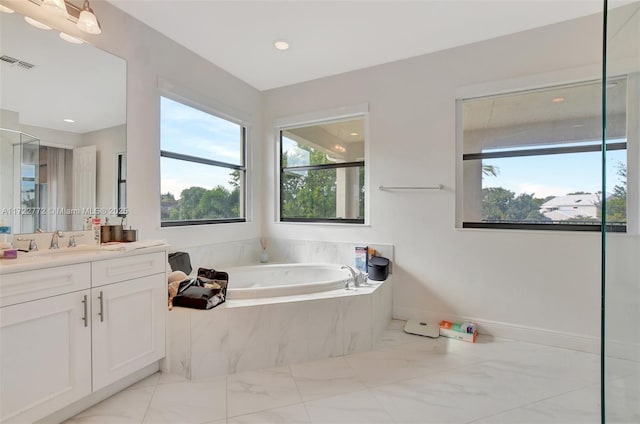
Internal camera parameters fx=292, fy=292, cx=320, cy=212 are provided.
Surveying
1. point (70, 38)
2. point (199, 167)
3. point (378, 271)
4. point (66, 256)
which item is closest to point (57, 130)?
point (70, 38)

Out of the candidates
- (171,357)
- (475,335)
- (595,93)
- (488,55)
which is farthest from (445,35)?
(171,357)

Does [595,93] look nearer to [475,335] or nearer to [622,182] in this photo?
[622,182]

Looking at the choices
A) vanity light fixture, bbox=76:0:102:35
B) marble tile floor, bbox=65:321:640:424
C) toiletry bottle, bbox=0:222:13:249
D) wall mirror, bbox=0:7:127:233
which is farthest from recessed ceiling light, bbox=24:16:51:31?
marble tile floor, bbox=65:321:640:424

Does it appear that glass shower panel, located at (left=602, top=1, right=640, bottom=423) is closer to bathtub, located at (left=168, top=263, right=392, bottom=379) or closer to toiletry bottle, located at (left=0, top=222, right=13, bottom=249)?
bathtub, located at (left=168, top=263, right=392, bottom=379)

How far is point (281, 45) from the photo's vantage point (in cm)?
260

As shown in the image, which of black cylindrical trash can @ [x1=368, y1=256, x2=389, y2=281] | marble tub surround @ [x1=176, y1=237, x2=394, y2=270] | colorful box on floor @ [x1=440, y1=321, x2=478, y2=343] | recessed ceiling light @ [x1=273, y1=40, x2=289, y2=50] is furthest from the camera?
marble tub surround @ [x1=176, y1=237, x2=394, y2=270]

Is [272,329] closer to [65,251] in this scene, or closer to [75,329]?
[75,329]

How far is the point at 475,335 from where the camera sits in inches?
97.2

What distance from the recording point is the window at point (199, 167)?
2617 millimetres

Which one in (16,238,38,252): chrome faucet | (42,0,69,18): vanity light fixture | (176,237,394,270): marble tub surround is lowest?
(176,237,394,270): marble tub surround

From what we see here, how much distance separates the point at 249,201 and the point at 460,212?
2.30 m

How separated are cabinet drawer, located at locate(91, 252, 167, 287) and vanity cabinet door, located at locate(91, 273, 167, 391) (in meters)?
0.03

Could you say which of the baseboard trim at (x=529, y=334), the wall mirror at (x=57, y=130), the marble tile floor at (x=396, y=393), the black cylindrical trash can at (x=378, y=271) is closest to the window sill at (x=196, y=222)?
the wall mirror at (x=57, y=130)

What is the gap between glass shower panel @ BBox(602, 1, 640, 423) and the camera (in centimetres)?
120
